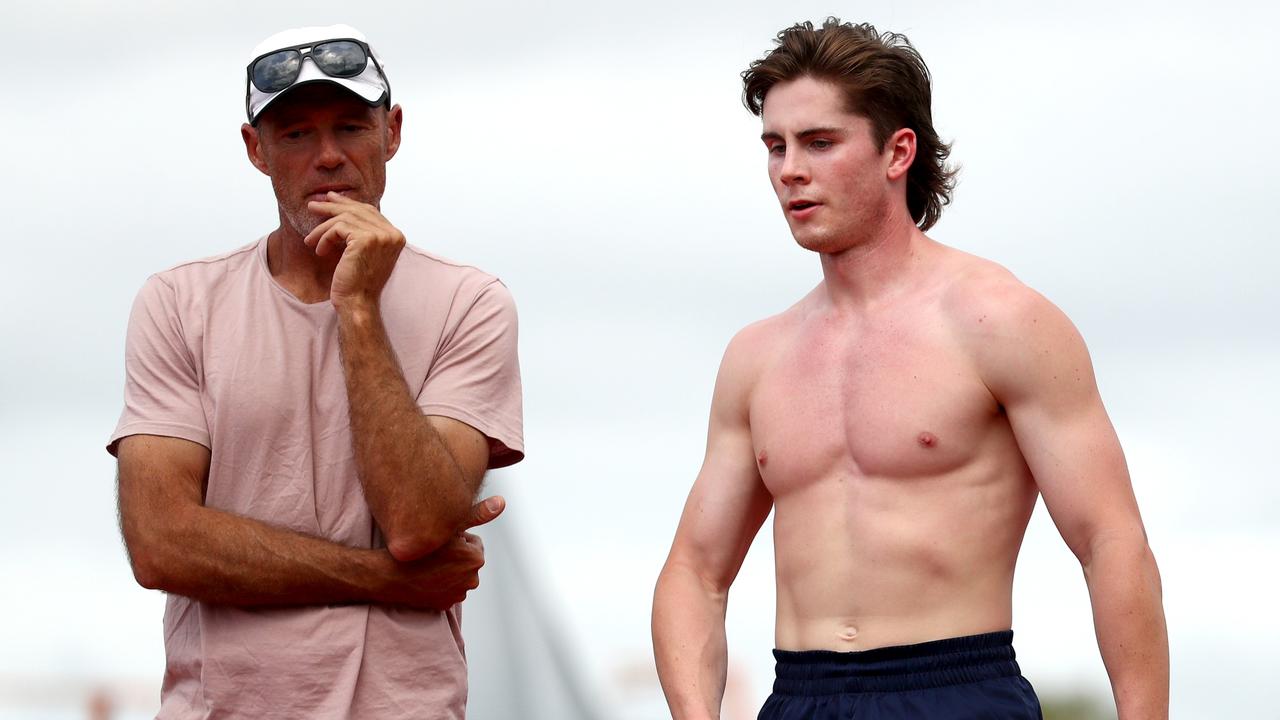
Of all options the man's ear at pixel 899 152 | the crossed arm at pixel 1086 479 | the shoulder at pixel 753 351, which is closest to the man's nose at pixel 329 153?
the shoulder at pixel 753 351

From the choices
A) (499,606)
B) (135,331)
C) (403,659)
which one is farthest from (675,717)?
(499,606)

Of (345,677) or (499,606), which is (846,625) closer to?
(345,677)

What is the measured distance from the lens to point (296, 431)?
457 cm

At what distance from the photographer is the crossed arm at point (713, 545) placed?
16.1ft

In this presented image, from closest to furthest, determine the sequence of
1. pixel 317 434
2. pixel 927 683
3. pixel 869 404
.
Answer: pixel 927 683
pixel 317 434
pixel 869 404

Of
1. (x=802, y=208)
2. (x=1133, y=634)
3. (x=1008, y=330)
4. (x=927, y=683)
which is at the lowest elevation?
(x=927, y=683)

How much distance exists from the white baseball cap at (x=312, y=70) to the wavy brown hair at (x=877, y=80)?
3.13 ft

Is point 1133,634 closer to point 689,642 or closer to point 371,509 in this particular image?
point 689,642

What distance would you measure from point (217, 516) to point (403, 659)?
532mm

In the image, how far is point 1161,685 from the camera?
172 inches

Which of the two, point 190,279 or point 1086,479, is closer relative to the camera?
point 1086,479

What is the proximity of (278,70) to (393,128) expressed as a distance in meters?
0.34

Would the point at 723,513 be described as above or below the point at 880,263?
below

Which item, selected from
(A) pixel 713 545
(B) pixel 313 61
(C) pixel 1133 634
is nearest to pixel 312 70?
(B) pixel 313 61
